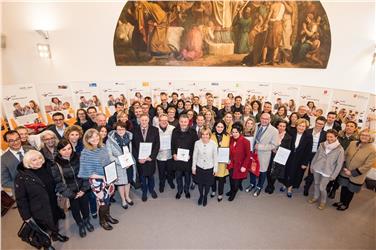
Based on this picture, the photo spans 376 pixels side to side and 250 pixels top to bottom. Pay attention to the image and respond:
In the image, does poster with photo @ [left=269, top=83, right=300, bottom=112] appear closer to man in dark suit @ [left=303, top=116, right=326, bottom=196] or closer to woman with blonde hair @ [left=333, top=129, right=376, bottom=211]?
man in dark suit @ [left=303, top=116, right=326, bottom=196]

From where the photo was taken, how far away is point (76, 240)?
4.12 m

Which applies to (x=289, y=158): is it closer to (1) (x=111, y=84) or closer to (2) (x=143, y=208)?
(2) (x=143, y=208)

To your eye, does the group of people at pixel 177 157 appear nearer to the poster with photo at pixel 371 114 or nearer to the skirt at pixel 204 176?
the skirt at pixel 204 176

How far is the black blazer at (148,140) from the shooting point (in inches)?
186

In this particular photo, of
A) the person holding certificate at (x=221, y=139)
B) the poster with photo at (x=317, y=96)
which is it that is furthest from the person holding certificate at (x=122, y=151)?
the poster with photo at (x=317, y=96)

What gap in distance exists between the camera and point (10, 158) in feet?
13.0

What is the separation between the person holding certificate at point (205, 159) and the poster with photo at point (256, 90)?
427cm

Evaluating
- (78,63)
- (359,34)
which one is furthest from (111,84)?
(359,34)

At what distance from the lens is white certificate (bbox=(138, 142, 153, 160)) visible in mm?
4715

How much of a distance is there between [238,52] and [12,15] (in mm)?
→ 7776

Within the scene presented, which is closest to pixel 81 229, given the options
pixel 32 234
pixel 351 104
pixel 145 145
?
pixel 32 234

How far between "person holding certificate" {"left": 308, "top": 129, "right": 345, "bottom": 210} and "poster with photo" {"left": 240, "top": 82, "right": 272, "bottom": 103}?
366 centimetres

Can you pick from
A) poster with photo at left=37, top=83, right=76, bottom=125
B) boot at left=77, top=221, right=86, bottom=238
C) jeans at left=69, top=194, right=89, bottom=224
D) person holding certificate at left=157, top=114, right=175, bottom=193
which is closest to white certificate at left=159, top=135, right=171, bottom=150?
person holding certificate at left=157, top=114, right=175, bottom=193

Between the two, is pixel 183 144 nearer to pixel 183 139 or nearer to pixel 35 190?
pixel 183 139
